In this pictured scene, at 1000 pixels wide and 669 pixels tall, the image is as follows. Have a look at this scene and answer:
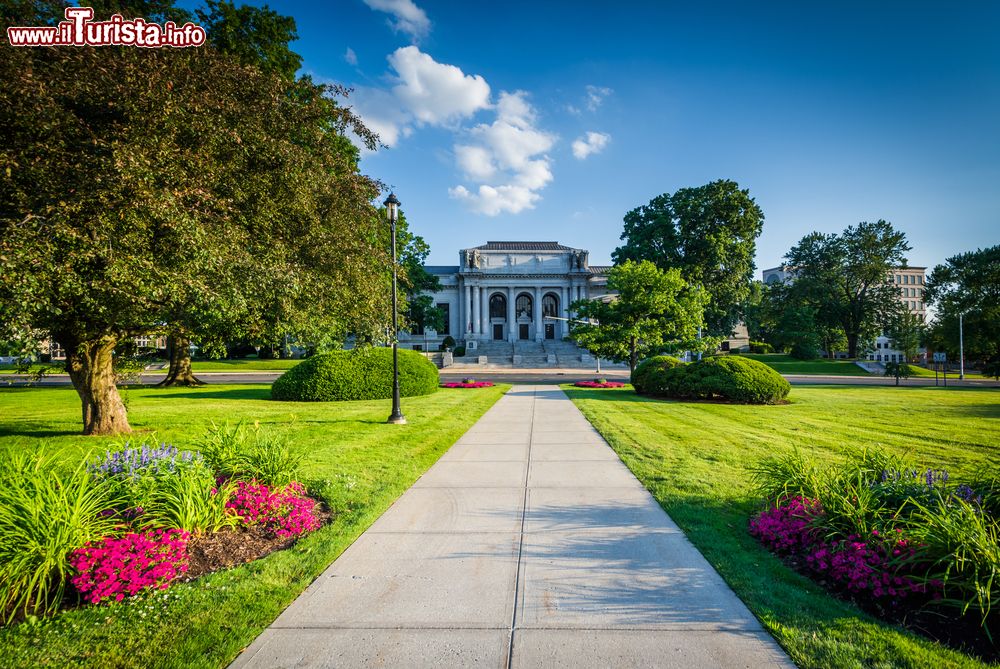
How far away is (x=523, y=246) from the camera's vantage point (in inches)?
2795

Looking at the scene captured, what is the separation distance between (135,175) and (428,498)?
19.6ft

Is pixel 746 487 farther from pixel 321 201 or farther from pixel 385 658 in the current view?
pixel 321 201

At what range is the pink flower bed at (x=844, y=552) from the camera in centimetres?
343

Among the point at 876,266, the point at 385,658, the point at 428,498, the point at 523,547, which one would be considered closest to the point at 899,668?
the point at 523,547

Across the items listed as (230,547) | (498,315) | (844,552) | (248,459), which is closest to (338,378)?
(248,459)

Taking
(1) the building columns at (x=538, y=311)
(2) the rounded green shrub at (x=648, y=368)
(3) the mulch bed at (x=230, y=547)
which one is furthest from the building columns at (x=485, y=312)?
(3) the mulch bed at (x=230, y=547)

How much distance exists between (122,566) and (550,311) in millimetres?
70264

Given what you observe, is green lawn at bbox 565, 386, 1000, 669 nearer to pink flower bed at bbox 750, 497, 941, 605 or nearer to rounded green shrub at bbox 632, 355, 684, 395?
pink flower bed at bbox 750, 497, 941, 605

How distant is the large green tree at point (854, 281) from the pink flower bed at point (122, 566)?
216 ft

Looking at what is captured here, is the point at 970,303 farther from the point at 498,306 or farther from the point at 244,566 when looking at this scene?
the point at 244,566

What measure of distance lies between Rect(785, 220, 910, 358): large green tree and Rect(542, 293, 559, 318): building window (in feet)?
105

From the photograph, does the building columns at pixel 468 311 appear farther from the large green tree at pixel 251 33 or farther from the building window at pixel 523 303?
the large green tree at pixel 251 33

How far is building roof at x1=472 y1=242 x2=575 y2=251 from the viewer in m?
69.6

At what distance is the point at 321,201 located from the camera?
11000 mm
